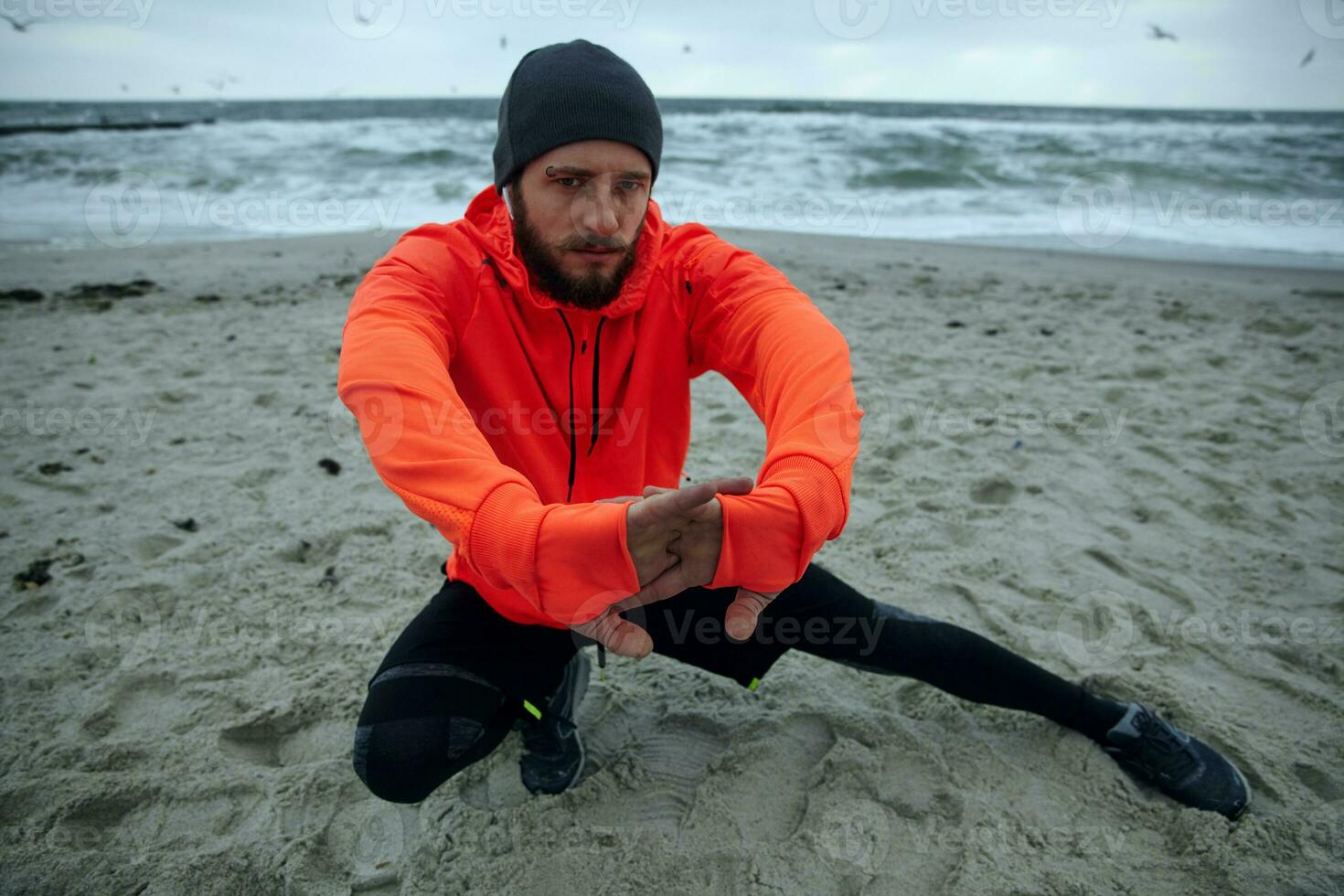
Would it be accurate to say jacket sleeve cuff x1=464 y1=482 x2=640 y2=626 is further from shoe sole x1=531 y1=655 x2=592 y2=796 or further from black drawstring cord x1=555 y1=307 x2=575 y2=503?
shoe sole x1=531 y1=655 x2=592 y2=796

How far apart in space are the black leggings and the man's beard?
31.1 inches

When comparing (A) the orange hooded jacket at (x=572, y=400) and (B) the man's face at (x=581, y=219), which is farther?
(B) the man's face at (x=581, y=219)

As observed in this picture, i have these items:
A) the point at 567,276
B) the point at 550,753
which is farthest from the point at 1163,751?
the point at 567,276

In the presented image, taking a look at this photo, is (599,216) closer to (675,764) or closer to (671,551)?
(671,551)

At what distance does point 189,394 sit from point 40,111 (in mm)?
43073

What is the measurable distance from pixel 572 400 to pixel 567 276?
314 mm

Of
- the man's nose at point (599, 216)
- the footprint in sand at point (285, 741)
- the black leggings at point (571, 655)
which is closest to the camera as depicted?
the black leggings at point (571, 655)

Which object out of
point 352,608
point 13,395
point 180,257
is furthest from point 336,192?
point 352,608

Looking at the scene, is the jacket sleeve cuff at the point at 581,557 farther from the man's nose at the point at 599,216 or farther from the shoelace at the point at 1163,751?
the shoelace at the point at 1163,751

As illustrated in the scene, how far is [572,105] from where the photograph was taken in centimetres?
176

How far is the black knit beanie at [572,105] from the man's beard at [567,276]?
0.19m

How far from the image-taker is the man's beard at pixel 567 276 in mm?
1779

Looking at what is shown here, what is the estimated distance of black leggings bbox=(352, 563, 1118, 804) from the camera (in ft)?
5.26

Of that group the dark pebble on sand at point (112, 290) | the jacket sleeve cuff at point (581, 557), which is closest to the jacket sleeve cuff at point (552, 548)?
the jacket sleeve cuff at point (581, 557)
